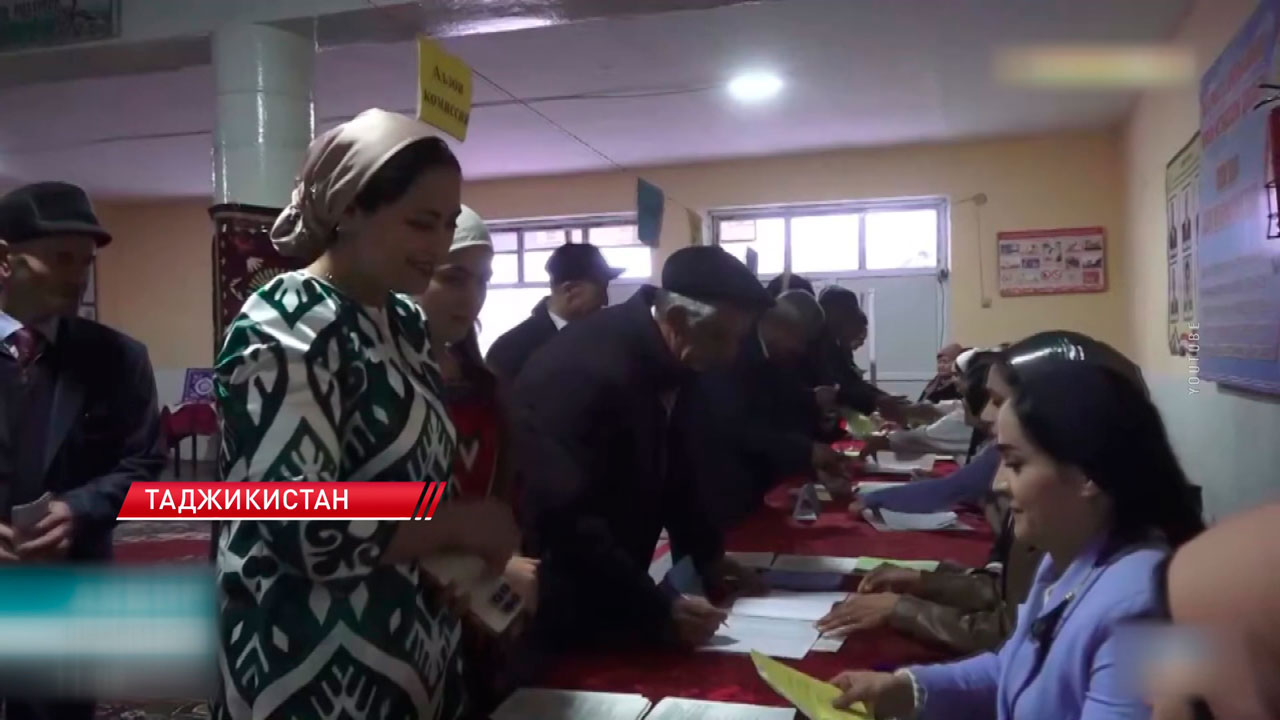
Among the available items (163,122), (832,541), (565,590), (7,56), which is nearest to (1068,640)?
(565,590)

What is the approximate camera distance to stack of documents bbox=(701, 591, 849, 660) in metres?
1.33

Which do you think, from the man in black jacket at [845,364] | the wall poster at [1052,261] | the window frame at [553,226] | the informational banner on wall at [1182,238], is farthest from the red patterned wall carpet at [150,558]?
the wall poster at [1052,261]

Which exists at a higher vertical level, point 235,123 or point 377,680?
point 235,123

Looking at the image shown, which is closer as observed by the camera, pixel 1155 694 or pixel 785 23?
pixel 1155 694

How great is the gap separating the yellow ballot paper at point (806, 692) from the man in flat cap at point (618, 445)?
0.73 ft

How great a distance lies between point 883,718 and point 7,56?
123 inches

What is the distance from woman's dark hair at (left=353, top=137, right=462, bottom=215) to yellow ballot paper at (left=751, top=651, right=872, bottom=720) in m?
0.66

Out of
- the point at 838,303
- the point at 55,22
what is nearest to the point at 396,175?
the point at 55,22

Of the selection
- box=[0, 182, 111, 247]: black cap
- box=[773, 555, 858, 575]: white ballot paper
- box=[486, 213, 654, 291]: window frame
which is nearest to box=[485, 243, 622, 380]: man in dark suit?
box=[773, 555, 858, 575]: white ballot paper

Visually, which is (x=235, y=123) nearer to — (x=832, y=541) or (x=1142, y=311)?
(x=832, y=541)

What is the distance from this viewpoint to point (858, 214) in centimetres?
673

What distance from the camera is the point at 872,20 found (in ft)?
12.6

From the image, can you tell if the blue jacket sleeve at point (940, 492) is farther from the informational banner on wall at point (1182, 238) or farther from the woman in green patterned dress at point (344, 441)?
the informational banner on wall at point (1182, 238)

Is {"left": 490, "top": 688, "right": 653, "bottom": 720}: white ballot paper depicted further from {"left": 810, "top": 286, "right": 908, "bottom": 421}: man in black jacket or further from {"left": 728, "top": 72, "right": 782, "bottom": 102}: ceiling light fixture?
{"left": 728, "top": 72, "right": 782, "bottom": 102}: ceiling light fixture
